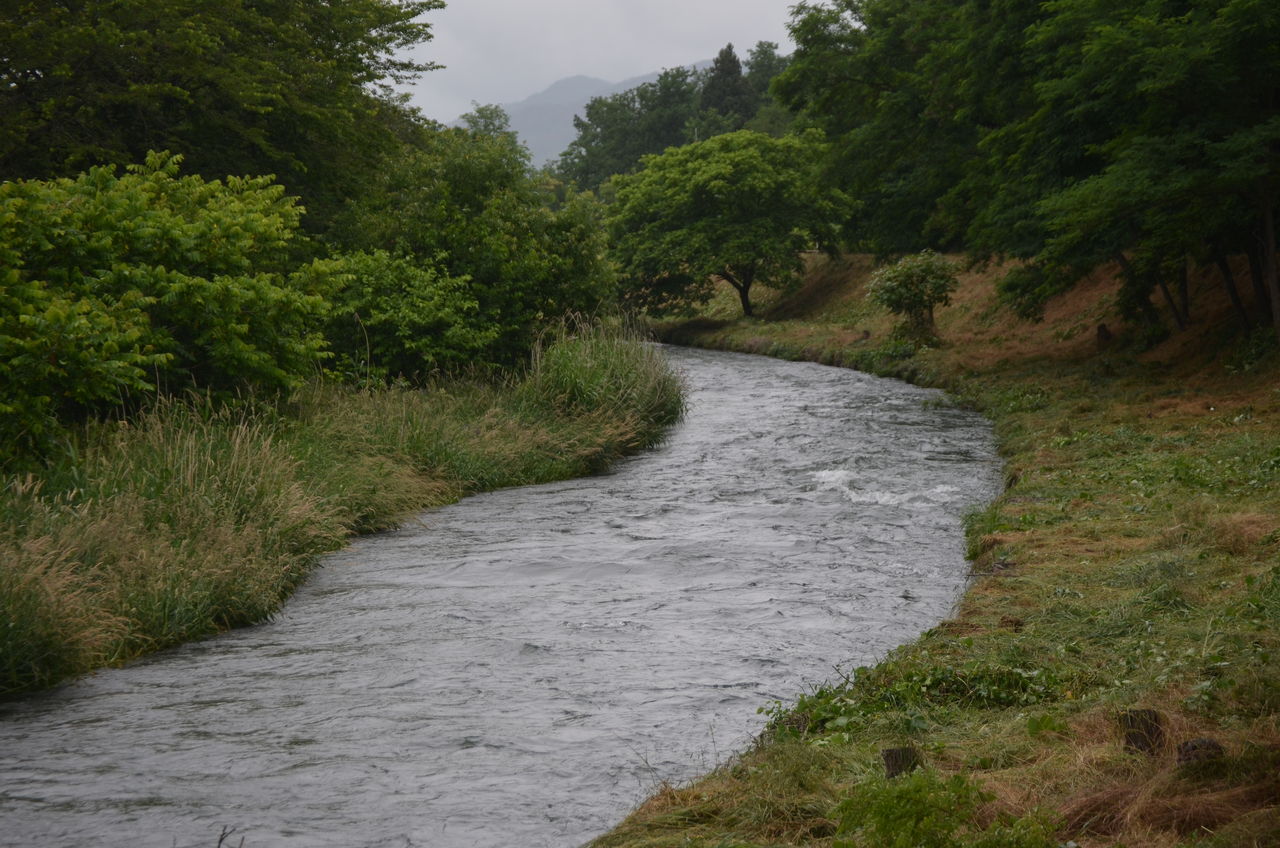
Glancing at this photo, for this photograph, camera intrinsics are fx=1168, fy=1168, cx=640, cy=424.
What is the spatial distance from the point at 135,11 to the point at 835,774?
19.0 m

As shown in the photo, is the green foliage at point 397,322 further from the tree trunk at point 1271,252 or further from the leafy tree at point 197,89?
the tree trunk at point 1271,252

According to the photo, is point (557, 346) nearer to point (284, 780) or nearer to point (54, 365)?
point (54, 365)

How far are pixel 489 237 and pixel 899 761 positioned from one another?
1710 centimetres

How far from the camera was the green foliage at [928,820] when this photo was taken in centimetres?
429

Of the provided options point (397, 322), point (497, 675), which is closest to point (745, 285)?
point (397, 322)

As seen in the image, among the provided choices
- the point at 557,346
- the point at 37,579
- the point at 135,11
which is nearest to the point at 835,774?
the point at 37,579

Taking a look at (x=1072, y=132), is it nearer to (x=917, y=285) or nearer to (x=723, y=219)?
(x=917, y=285)

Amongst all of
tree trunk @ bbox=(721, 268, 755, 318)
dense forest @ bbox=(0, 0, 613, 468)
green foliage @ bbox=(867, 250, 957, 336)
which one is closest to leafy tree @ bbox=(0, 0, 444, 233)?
dense forest @ bbox=(0, 0, 613, 468)

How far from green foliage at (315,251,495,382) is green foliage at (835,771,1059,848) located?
1475 cm

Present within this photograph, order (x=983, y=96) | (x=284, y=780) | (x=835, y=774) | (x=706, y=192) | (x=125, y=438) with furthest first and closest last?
(x=706, y=192), (x=983, y=96), (x=125, y=438), (x=284, y=780), (x=835, y=774)

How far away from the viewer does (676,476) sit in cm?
1705

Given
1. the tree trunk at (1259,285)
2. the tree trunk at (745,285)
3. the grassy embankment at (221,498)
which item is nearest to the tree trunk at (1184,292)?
the tree trunk at (1259,285)

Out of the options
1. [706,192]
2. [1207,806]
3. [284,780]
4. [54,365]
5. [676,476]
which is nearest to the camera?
[1207,806]

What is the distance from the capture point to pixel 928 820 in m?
4.31
